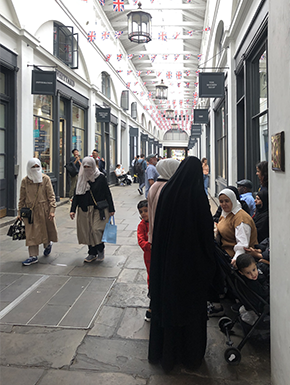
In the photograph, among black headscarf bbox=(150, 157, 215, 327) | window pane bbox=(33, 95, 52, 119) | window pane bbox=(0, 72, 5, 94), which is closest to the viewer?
black headscarf bbox=(150, 157, 215, 327)

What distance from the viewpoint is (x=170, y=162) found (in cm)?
297

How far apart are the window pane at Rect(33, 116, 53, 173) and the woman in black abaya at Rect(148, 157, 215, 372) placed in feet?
25.4

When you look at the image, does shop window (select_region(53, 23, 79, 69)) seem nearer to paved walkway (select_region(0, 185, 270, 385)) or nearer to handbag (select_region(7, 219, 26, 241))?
handbag (select_region(7, 219, 26, 241))

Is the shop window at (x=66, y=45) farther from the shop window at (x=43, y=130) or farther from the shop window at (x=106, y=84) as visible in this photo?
the shop window at (x=106, y=84)

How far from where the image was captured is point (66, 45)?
11156 millimetres

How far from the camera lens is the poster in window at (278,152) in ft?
6.44

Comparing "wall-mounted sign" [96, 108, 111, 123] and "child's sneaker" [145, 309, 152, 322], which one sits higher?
"wall-mounted sign" [96, 108, 111, 123]

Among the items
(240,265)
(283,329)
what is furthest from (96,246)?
(283,329)

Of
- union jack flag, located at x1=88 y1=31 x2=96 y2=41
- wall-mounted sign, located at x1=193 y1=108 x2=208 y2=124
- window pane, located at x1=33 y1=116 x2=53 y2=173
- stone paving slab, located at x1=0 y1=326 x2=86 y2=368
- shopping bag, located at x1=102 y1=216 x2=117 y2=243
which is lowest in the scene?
stone paving slab, located at x1=0 y1=326 x2=86 y2=368

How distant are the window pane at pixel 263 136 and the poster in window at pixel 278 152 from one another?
12.1ft

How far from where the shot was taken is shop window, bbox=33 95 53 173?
9438 millimetres

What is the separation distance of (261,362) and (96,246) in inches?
120

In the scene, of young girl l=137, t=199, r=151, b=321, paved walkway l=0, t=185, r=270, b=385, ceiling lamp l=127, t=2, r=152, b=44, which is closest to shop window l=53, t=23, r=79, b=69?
ceiling lamp l=127, t=2, r=152, b=44

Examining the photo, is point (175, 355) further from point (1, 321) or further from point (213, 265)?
point (1, 321)
